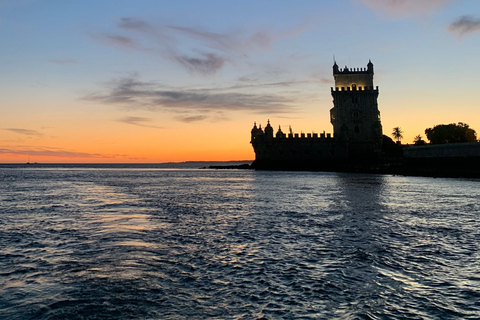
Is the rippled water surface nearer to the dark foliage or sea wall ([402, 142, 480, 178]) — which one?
sea wall ([402, 142, 480, 178])

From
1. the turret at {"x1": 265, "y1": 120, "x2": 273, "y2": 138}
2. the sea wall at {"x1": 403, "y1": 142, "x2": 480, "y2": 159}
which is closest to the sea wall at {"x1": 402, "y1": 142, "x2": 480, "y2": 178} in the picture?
the sea wall at {"x1": 403, "y1": 142, "x2": 480, "y2": 159}

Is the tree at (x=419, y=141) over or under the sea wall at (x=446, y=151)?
over

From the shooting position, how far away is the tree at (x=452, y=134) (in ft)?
344

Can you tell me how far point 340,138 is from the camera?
90.9m

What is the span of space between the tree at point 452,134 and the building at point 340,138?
2821 centimetres

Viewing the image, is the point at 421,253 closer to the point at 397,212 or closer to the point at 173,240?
the point at 173,240

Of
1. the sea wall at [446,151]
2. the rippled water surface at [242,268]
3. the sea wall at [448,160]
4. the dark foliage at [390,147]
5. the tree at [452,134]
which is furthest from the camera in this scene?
the dark foliage at [390,147]

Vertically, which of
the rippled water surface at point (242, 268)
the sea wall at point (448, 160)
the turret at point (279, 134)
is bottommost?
the rippled water surface at point (242, 268)

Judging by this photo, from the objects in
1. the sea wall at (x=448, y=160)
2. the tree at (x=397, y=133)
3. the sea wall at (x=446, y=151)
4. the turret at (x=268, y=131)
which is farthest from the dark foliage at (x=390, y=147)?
the sea wall at (x=448, y=160)

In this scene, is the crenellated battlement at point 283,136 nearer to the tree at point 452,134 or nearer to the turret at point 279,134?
the turret at point 279,134

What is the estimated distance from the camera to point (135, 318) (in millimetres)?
6082

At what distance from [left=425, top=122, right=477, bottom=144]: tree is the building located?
2821 centimetres

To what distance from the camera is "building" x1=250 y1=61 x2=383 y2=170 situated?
9112cm

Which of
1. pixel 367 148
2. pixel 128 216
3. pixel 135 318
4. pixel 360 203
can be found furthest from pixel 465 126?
pixel 135 318
